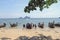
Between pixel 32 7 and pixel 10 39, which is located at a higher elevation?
pixel 32 7

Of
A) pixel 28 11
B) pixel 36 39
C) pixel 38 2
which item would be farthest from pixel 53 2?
pixel 36 39

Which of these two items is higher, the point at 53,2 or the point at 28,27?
the point at 53,2

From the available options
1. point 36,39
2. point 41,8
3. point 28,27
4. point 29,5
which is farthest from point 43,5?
point 28,27

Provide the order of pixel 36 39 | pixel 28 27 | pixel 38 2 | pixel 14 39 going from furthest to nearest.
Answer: pixel 28 27 → pixel 14 39 → pixel 38 2 → pixel 36 39

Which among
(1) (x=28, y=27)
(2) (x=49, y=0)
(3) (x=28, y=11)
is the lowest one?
(1) (x=28, y=27)

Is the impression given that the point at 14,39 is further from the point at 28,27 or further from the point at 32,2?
the point at 28,27

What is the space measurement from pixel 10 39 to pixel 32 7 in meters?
5.42

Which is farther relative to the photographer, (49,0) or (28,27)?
(28,27)

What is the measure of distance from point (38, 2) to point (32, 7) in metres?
1.09

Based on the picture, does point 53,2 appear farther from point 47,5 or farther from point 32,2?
point 32,2

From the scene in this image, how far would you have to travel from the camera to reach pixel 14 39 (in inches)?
894

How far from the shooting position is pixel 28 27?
1805 inches

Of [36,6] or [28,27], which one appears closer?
[36,6]

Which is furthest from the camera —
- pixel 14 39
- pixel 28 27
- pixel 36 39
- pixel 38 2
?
pixel 28 27
